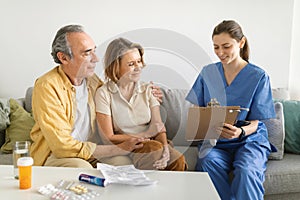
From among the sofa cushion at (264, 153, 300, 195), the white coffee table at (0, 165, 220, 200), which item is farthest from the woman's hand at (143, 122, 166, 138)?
the sofa cushion at (264, 153, 300, 195)

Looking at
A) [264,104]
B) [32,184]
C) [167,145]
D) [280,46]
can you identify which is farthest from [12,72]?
[280,46]

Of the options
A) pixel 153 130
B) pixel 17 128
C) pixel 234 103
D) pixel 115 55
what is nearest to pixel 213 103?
pixel 234 103

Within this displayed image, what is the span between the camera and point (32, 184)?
134 cm

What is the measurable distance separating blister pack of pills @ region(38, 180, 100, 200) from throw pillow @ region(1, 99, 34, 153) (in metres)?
0.92

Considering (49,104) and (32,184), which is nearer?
(32,184)

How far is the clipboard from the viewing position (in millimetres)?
1762

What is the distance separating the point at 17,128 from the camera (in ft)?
7.15

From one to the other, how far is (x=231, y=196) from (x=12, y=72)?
1.72 meters

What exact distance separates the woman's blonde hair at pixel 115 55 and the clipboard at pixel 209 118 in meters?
0.42

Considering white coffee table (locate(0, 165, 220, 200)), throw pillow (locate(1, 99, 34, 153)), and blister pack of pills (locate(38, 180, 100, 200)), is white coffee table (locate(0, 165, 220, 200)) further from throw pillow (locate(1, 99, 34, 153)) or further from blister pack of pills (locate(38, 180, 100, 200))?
throw pillow (locate(1, 99, 34, 153))

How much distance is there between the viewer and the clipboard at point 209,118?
1.76 m

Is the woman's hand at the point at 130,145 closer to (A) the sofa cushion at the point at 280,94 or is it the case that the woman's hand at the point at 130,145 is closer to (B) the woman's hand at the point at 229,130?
(B) the woman's hand at the point at 229,130

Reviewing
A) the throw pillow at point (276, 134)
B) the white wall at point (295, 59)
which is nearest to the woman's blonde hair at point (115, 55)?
the throw pillow at point (276, 134)

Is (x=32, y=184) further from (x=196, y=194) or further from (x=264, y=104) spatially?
(x=264, y=104)
